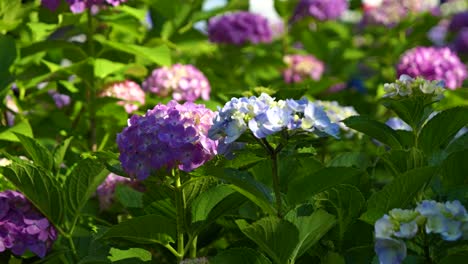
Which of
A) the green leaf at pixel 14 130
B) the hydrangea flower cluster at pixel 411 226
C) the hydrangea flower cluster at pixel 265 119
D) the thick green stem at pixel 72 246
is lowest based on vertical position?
the green leaf at pixel 14 130

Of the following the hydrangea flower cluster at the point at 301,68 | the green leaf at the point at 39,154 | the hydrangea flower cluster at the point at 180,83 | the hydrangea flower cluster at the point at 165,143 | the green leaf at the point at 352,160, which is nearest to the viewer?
the hydrangea flower cluster at the point at 165,143

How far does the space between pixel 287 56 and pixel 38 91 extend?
6.30 feet

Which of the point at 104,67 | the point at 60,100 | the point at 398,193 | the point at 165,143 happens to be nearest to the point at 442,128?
the point at 398,193

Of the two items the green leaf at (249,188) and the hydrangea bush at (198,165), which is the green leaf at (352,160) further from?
the green leaf at (249,188)

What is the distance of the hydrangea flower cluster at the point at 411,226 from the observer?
1.45 meters

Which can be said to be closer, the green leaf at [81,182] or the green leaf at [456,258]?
the green leaf at [456,258]

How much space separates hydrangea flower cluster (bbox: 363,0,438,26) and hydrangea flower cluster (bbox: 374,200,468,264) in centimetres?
396

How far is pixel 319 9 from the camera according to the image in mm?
4859

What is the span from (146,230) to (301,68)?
2879 mm

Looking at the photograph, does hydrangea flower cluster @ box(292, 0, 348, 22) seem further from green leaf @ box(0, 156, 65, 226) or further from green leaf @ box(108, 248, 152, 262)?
green leaf @ box(108, 248, 152, 262)

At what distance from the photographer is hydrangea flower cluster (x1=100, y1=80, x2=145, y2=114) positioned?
9.68 ft

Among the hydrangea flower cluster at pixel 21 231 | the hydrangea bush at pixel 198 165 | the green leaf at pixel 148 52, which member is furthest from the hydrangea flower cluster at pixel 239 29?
the hydrangea flower cluster at pixel 21 231

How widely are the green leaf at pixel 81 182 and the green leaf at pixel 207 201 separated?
0.31 meters

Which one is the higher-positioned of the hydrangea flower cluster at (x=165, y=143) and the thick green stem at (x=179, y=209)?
the hydrangea flower cluster at (x=165, y=143)
